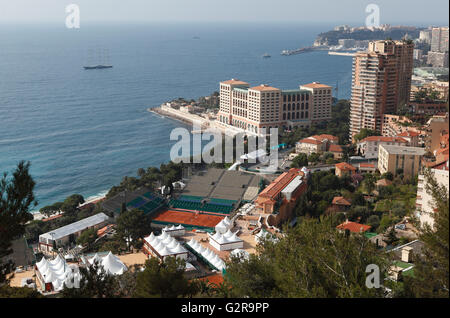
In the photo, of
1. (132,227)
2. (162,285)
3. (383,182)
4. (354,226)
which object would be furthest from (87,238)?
(383,182)

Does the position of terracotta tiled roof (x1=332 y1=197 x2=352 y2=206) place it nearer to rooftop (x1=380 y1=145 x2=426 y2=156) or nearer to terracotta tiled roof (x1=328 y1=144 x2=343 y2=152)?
rooftop (x1=380 y1=145 x2=426 y2=156)

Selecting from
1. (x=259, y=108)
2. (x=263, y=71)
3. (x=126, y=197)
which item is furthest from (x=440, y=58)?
(x=126, y=197)

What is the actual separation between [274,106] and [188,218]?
12.3 metres

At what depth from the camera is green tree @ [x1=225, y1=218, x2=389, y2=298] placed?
508 cm

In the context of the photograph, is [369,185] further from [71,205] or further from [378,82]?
[71,205]

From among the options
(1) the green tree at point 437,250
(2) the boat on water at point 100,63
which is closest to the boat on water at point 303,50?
(2) the boat on water at point 100,63

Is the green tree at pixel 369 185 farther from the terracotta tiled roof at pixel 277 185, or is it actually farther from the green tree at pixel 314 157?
the green tree at pixel 314 157

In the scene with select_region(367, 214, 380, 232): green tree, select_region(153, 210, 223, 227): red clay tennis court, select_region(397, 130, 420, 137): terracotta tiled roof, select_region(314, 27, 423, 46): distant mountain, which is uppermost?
select_region(314, 27, 423, 46): distant mountain

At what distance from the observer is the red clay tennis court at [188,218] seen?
13.1m

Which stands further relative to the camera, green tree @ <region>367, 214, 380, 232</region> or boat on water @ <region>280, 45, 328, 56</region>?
boat on water @ <region>280, 45, 328, 56</region>

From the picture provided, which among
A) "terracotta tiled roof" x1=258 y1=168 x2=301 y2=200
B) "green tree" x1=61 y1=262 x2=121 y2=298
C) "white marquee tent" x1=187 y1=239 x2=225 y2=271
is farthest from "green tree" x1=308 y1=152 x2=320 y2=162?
"green tree" x1=61 y1=262 x2=121 y2=298

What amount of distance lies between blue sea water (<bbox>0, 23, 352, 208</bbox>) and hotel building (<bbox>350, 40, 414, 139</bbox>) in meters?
8.70

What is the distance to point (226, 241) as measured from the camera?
10.6m
